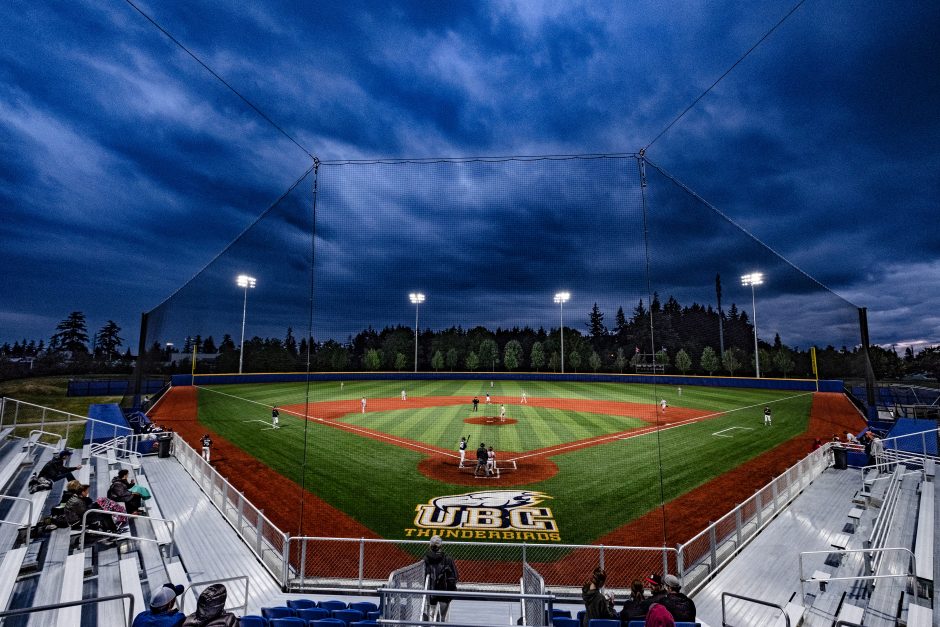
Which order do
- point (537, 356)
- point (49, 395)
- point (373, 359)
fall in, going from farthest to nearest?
point (537, 356), point (373, 359), point (49, 395)

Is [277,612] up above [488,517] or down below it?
above

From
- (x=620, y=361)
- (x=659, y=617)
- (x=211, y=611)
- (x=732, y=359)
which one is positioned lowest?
(x=659, y=617)

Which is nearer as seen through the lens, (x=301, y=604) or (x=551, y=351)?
(x=301, y=604)

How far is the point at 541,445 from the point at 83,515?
1575 centimetres

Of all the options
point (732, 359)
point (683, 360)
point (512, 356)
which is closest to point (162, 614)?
point (512, 356)

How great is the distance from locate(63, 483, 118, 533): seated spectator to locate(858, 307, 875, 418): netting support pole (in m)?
33.0

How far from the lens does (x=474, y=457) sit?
1756 cm

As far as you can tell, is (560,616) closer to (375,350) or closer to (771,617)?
(771,617)

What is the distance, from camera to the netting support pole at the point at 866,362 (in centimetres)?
2444

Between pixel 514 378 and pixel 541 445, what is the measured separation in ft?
122

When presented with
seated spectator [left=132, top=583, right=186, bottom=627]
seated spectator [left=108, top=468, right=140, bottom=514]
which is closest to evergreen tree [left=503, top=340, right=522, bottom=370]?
seated spectator [left=108, top=468, right=140, bottom=514]

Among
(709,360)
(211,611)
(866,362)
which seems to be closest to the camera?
(211,611)

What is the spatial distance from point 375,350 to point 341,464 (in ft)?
143

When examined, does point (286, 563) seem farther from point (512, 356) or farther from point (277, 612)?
point (512, 356)
